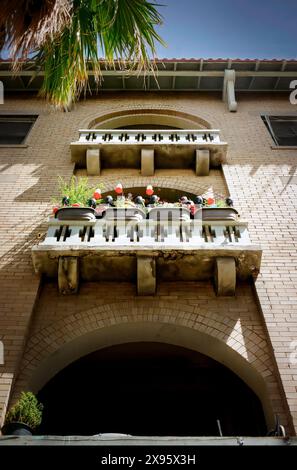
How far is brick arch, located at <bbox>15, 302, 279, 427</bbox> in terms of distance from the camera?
6164mm

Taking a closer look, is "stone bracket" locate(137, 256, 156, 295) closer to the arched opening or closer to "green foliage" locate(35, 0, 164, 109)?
"green foliage" locate(35, 0, 164, 109)

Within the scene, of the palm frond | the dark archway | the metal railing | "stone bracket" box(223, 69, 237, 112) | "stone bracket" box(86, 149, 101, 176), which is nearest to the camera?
the palm frond

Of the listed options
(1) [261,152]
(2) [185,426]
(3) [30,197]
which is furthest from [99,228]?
(1) [261,152]

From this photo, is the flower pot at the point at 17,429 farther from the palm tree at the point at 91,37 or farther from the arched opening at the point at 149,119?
the arched opening at the point at 149,119

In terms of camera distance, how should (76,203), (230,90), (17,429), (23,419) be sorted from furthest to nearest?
1. (230,90)
2. (76,203)
3. (23,419)
4. (17,429)

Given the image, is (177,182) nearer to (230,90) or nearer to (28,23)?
(230,90)

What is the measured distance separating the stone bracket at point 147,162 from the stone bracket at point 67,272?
13.5 feet

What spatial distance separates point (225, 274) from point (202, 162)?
163 inches

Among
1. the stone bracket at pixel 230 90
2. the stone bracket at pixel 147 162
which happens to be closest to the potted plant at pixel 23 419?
the stone bracket at pixel 147 162

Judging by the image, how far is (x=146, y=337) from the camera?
7.13 metres

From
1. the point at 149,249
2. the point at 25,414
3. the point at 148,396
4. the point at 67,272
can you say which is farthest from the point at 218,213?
the point at 25,414

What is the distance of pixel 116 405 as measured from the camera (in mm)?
8352

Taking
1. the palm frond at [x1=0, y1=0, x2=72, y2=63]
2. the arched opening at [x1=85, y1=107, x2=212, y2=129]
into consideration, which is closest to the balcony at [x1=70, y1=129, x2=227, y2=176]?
the arched opening at [x1=85, y1=107, x2=212, y2=129]

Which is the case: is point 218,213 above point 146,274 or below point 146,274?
above
